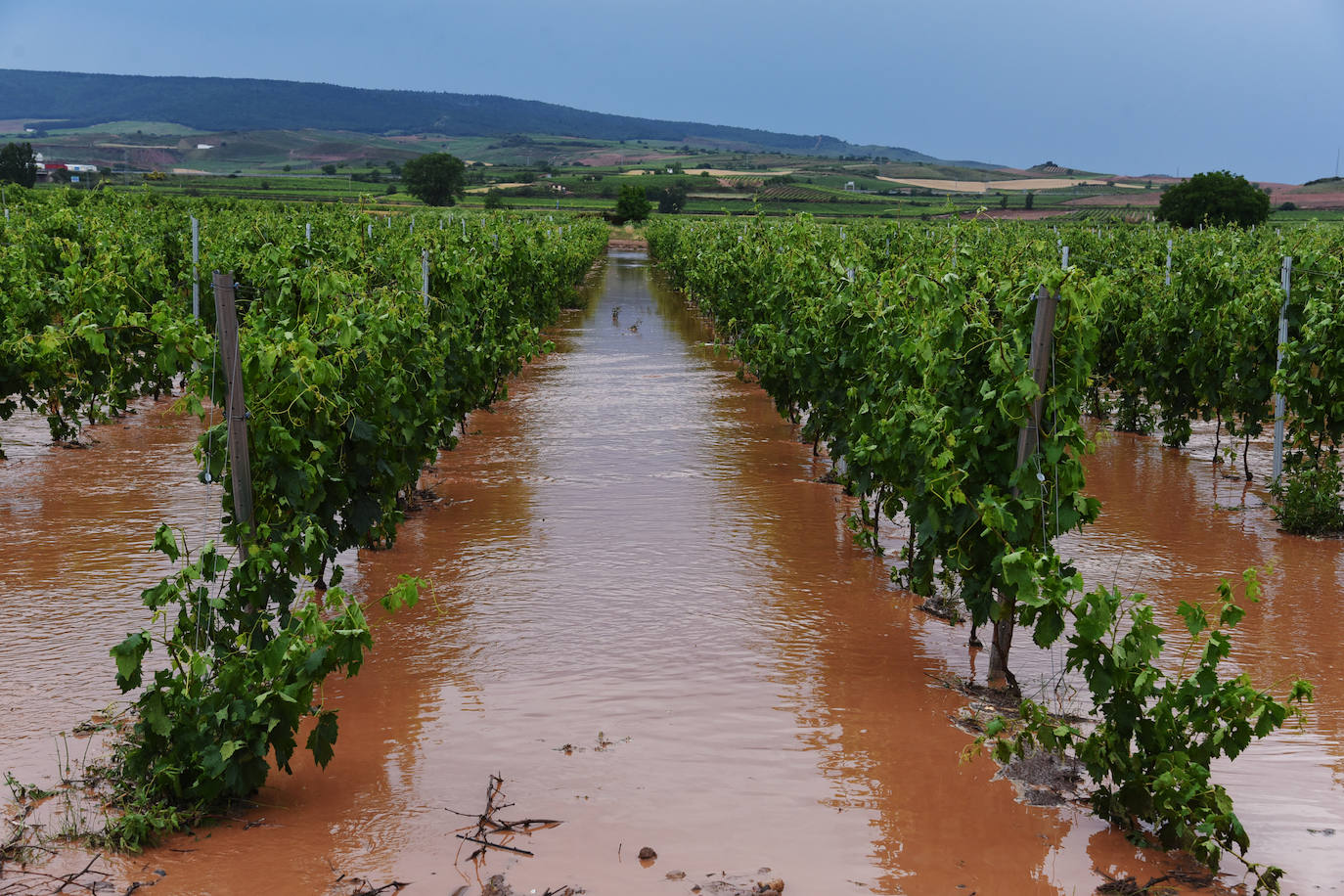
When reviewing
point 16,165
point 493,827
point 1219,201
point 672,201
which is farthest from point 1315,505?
point 672,201

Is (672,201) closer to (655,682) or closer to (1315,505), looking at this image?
(1315,505)

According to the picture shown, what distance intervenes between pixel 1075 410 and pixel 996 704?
5.13 ft

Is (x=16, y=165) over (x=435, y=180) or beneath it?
beneath

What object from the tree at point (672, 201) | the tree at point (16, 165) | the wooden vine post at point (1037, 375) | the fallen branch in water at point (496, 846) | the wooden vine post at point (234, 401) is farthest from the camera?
the tree at point (672, 201)

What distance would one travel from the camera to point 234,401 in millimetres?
5680

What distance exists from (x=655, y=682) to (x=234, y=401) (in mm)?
2585

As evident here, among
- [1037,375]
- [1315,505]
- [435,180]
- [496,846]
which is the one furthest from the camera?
[435,180]

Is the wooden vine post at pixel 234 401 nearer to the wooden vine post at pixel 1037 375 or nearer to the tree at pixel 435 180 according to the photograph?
the wooden vine post at pixel 1037 375

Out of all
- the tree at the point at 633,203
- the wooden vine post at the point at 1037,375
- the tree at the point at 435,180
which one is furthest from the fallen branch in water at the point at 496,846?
the tree at the point at 435,180

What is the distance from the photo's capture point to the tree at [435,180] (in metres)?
89.8

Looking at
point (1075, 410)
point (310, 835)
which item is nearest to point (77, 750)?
point (310, 835)

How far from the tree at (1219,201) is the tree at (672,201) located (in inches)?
1443

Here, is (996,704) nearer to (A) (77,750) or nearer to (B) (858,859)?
(B) (858,859)

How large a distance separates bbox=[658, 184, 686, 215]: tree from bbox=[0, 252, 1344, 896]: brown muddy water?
7823 centimetres
